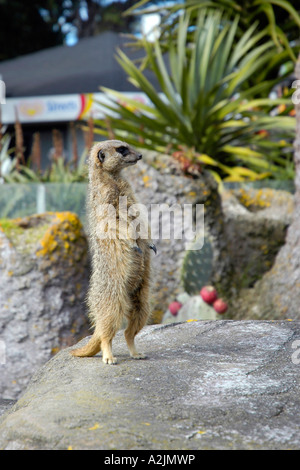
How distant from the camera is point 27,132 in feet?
51.3

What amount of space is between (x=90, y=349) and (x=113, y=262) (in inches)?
21.3

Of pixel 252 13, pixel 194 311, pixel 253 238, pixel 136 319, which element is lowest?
pixel 194 311

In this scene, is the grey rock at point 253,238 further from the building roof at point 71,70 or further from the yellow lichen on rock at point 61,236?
the building roof at point 71,70

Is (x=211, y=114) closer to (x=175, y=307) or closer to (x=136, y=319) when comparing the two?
(x=175, y=307)

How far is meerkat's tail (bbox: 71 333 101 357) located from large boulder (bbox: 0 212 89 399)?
1656 mm

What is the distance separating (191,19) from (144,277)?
23.2 feet

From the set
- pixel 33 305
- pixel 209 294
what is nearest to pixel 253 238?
pixel 209 294

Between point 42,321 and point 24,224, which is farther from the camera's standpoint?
point 24,224

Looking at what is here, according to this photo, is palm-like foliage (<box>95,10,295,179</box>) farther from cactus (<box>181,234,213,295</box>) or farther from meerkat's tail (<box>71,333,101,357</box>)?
meerkat's tail (<box>71,333,101,357</box>)

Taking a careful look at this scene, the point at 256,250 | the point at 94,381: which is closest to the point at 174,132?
the point at 256,250

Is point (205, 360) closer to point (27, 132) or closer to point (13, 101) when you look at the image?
point (13, 101)

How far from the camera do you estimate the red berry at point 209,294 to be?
5.36m

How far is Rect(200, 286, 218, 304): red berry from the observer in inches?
211

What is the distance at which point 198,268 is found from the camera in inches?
223
